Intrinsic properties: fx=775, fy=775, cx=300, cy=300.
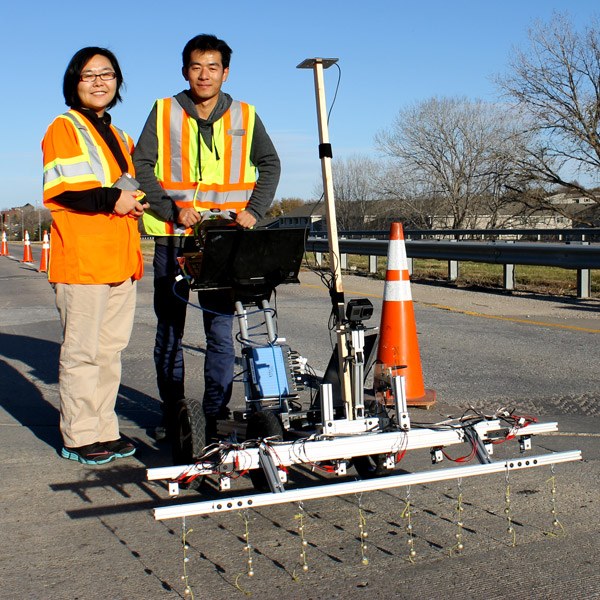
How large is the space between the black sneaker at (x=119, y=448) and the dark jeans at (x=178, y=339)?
16.1 inches

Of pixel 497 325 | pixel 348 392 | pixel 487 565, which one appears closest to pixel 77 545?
pixel 348 392

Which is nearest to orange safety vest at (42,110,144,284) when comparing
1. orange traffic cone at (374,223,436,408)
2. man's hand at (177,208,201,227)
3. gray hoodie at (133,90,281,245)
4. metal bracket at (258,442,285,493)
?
gray hoodie at (133,90,281,245)

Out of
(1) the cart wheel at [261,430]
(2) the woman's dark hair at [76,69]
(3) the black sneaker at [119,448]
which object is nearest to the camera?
(1) the cart wheel at [261,430]

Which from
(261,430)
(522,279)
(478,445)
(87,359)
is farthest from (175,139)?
(522,279)

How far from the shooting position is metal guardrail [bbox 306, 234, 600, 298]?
38.2 feet

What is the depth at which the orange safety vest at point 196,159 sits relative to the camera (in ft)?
14.7

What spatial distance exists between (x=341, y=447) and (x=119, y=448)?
1692mm

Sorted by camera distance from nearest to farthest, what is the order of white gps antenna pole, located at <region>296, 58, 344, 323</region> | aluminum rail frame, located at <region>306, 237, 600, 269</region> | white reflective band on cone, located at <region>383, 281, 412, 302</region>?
white gps antenna pole, located at <region>296, 58, 344, 323</region>
white reflective band on cone, located at <region>383, 281, 412, 302</region>
aluminum rail frame, located at <region>306, 237, 600, 269</region>

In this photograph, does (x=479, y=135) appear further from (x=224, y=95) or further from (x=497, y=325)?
(x=224, y=95)

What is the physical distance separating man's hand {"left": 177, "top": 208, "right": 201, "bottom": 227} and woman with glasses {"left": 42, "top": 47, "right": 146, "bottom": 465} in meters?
0.22

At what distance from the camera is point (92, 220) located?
4172 millimetres

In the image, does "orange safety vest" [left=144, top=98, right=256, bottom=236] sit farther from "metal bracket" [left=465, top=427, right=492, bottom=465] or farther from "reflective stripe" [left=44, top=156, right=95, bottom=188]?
"metal bracket" [left=465, top=427, right=492, bottom=465]

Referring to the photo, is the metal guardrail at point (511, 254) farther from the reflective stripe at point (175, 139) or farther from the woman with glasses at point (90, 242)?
the woman with glasses at point (90, 242)

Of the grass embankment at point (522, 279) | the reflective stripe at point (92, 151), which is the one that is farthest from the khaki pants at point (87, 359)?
the grass embankment at point (522, 279)
